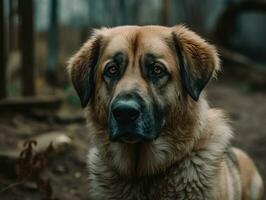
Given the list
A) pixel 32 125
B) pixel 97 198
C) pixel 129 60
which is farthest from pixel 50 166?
pixel 129 60

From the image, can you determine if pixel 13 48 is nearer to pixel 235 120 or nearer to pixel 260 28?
pixel 235 120

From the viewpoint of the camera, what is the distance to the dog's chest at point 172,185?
4863mm

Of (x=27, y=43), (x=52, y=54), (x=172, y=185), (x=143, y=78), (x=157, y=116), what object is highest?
(x=143, y=78)

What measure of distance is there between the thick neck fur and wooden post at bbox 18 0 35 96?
3407 mm

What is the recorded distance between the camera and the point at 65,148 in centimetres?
714

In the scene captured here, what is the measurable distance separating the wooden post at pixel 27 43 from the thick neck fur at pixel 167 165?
3.41 meters

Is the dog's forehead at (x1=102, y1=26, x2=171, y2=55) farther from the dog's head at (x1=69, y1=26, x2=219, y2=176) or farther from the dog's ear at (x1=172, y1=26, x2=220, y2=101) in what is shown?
the dog's ear at (x1=172, y1=26, x2=220, y2=101)

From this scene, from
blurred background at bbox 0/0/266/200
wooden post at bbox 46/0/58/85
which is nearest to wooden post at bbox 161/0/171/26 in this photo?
blurred background at bbox 0/0/266/200

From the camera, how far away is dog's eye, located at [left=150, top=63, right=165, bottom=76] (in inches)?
188

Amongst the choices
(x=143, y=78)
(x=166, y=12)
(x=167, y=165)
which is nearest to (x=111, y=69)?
(x=143, y=78)

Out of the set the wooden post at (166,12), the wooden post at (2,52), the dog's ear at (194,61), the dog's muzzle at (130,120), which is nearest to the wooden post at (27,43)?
the wooden post at (2,52)

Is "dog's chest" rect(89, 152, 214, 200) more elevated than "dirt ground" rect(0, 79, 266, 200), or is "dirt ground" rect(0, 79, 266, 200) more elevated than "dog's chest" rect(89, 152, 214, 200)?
"dog's chest" rect(89, 152, 214, 200)

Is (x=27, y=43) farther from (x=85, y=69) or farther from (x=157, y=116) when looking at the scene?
(x=157, y=116)

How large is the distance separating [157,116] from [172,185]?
1.91 feet
